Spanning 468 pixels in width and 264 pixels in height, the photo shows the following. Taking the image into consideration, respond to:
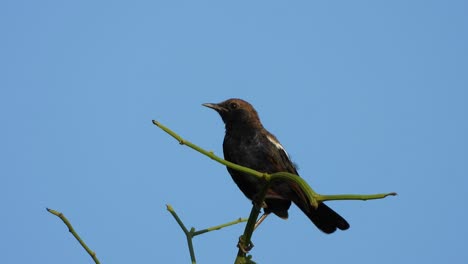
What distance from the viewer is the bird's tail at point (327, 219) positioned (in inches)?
202

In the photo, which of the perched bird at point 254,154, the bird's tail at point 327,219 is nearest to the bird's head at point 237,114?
the perched bird at point 254,154

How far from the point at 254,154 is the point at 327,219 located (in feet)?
3.42

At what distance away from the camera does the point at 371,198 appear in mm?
1738

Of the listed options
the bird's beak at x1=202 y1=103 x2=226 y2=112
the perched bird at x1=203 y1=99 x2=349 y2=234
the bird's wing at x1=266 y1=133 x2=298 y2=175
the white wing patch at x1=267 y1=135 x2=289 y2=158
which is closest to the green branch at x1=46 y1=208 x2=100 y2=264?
the perched bird at x1=203 y1=99 x2=349 y2=234

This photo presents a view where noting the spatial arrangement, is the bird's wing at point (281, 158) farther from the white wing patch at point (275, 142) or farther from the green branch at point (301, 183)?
the green branch at point (301, 183)

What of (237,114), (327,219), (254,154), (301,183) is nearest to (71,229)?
(301,183)

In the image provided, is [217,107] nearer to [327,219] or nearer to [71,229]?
[327,219]

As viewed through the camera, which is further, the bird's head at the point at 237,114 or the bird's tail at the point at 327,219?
the bird's head at the point at 237,114

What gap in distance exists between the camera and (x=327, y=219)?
519 cm

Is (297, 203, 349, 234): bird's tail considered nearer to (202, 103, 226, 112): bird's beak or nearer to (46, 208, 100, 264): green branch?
(202, 103, 226, 112): bird's beak

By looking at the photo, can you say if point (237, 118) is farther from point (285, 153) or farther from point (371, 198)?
point (371, 198)

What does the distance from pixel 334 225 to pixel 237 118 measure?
1.74m

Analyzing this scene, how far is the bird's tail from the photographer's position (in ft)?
16.9

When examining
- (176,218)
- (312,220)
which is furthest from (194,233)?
(312,220)
